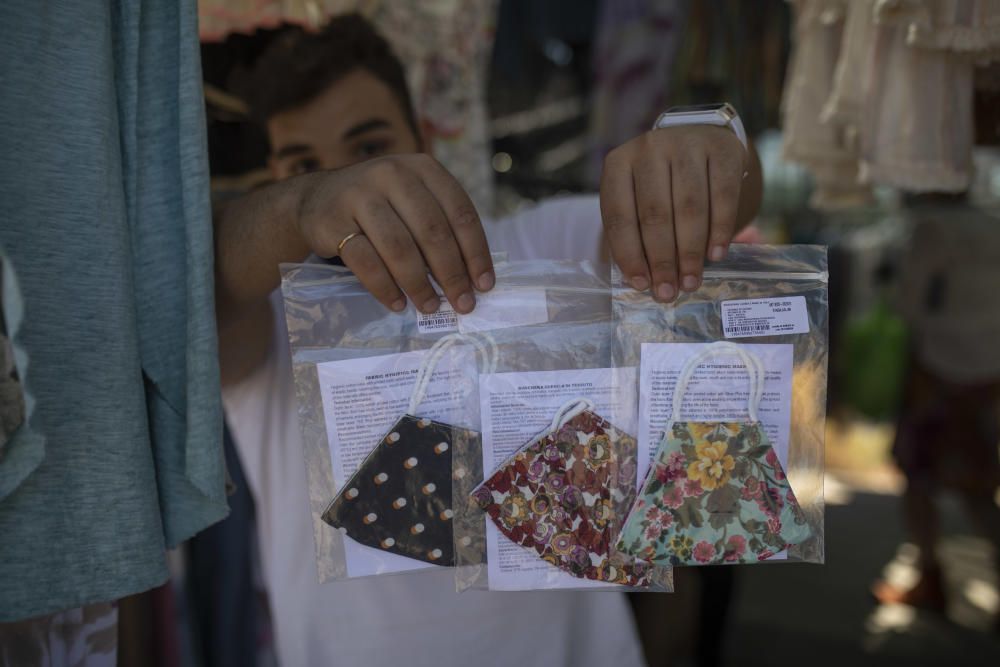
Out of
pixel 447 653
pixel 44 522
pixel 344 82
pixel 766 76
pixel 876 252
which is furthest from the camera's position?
pixel 876 252

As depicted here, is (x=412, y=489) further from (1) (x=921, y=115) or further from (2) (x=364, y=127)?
A: (1) (x=921, y=115)

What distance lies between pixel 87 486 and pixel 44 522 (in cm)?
4

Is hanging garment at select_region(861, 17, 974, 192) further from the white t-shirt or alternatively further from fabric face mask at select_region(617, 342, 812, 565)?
the white t-shirt

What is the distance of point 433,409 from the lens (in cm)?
72

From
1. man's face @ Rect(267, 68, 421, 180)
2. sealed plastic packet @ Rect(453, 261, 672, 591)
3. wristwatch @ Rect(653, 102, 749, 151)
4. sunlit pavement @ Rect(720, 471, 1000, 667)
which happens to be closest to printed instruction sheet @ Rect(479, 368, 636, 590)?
sealed plastic packet @ Rect(453, 261, 672, 591)

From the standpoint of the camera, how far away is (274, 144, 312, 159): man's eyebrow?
123 cm

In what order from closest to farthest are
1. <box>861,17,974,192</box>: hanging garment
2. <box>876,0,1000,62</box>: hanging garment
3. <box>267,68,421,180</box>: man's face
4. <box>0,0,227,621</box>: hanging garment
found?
<box>0,0,227,621</box>: hanging garment < <box>876,0,1000,62</box>: hanging garment < <box>861,17,974,192</box>: hanging garment < <box>267,68,421,180</box>: man's face

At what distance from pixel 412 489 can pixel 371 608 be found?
1.16 ft

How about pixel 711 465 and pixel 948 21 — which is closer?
pixel 711 465

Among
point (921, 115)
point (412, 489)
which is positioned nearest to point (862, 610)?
point (921, 115)

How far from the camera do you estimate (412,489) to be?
0.73m

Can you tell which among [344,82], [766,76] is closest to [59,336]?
[344,82]

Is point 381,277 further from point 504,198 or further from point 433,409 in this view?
point 504,198

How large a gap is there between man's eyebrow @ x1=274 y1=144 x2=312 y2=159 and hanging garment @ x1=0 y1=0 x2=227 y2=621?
0.47m
